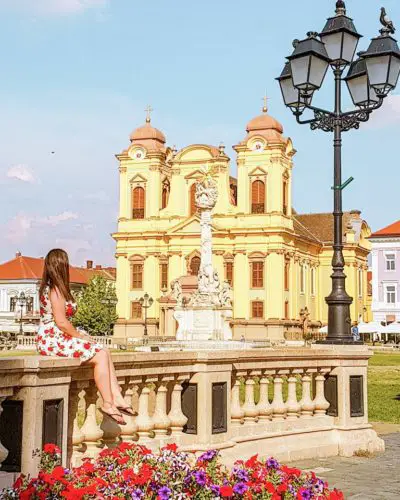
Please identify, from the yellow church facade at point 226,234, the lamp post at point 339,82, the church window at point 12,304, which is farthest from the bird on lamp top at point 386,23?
the church window at point 12,304

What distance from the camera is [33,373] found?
18.7 feet

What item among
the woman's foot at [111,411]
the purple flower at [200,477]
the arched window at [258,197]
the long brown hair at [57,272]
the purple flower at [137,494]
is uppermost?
the arched window at [258,197]

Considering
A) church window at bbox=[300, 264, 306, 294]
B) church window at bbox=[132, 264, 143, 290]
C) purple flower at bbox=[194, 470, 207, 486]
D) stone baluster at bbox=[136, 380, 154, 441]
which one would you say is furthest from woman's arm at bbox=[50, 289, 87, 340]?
church window at bbox=[300, 264, 306, 294]

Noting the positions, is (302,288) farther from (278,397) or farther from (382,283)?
(278,397)

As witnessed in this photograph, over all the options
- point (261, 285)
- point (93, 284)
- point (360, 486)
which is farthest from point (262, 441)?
point (93, 284)

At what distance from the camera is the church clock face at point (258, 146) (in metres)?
65.9

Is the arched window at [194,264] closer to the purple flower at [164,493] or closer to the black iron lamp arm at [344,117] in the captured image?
the black iron lamp arm at [344,117]

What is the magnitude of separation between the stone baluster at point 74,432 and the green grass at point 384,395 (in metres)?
8.81

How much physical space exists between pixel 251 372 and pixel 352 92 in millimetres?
4416

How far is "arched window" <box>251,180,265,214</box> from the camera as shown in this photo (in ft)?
217

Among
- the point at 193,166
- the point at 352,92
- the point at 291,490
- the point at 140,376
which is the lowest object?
the point at 291,490

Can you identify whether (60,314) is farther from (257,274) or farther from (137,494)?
(257,274)

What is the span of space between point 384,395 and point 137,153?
53294 mm

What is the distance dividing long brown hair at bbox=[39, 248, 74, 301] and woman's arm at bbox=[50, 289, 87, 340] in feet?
0.17
